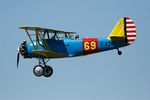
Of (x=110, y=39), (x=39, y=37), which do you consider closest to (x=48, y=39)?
(x=39, y=37)

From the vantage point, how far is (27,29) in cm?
4081

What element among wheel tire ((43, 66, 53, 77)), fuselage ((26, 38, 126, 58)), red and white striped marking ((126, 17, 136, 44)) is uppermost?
red and white striped marking ((126, 17, 136, 44))

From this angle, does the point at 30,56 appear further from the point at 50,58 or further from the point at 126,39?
the point at 126,39

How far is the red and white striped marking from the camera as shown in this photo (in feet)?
133

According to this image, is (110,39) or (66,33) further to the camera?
(66,33)

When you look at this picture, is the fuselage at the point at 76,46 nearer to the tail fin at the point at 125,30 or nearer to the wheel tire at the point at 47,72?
the tail fin at the point at 125,30

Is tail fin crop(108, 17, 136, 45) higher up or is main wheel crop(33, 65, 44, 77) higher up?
tail fin crop(108, 17, 136, 45)

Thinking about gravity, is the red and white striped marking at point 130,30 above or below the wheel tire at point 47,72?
above

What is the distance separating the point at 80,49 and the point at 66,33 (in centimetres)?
308

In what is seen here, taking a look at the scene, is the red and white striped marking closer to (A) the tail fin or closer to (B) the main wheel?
(A) the tail fin

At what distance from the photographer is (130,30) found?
4122cm

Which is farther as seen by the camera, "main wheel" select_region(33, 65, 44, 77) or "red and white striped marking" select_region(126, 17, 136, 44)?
"main wheel" select_region(33, 65, 44, 77)

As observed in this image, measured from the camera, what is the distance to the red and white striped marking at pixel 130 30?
40.7 metres

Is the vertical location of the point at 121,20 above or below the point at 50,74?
above
